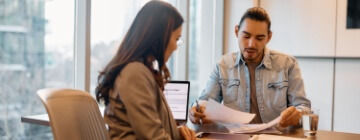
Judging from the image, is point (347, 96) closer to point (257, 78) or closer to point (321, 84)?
point (321, 84)

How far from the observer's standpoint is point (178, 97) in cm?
225

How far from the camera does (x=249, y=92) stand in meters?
2.12

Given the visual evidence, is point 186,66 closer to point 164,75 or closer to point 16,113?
point 16,113

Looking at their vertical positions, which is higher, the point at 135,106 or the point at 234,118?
the point at 135,106

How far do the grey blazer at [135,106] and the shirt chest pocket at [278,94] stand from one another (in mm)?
1016

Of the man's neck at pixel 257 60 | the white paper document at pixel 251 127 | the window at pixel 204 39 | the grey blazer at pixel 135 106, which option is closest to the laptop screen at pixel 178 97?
the man's neck at pixel 257 60

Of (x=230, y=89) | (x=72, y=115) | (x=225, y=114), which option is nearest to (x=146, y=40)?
(x=72, y=115)

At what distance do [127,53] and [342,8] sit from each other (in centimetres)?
241

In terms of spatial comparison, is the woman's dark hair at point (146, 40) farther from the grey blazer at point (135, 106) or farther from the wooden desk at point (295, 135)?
the wooden desk at point (295, 135)

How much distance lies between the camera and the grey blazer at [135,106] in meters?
1.08

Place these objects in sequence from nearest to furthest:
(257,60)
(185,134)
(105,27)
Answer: (185,134) → (257,60) → (105,27)

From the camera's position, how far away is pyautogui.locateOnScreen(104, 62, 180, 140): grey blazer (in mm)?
1081

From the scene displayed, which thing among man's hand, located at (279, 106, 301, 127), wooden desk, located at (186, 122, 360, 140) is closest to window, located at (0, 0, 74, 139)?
wooden desk, located at (186, 122, 360, 140)

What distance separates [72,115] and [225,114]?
69 cm
